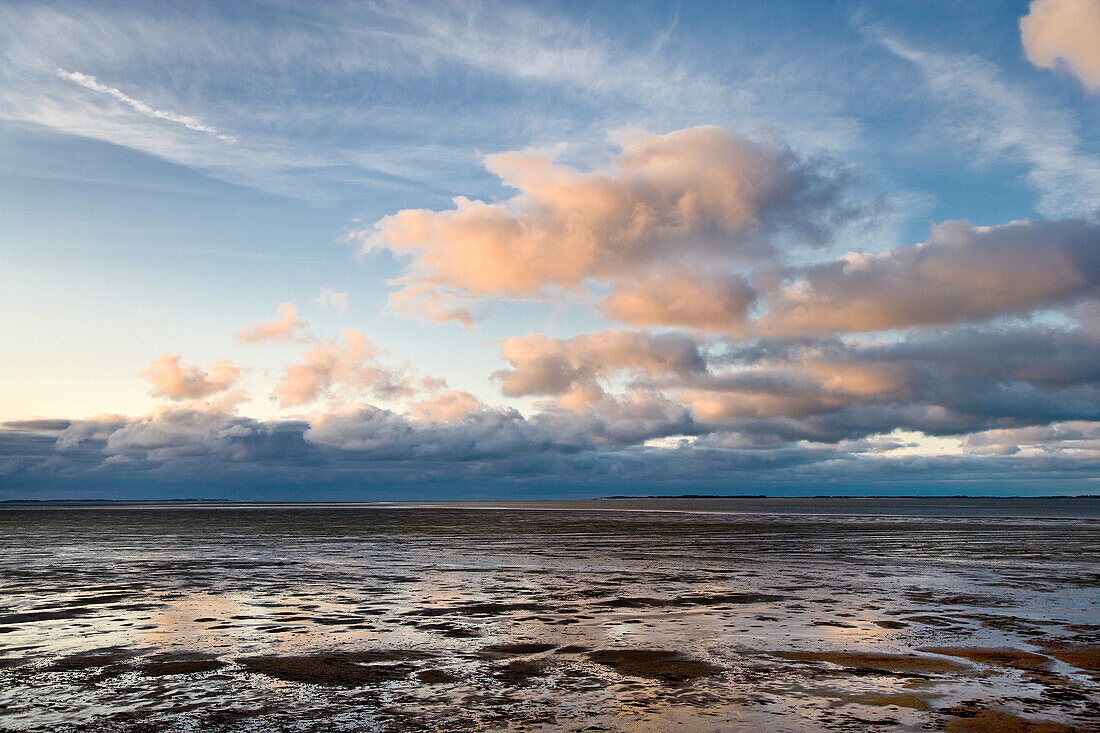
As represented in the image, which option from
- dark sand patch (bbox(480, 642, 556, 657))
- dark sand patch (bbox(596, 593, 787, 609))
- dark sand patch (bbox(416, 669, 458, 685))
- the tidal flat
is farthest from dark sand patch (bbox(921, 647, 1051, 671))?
dark sand patch (bbox(416, 669, 458, 685))

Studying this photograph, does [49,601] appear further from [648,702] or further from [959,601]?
[959,601]

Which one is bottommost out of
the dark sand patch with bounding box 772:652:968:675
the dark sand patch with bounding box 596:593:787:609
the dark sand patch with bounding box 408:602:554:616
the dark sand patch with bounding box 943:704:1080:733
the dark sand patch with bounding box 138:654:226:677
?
the dark sand patch with bounding box 596:593:787:609

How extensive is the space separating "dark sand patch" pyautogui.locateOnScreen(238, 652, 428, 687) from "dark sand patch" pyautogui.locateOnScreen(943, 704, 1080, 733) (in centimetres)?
767

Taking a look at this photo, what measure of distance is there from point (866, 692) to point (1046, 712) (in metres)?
2.16

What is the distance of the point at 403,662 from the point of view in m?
13.4

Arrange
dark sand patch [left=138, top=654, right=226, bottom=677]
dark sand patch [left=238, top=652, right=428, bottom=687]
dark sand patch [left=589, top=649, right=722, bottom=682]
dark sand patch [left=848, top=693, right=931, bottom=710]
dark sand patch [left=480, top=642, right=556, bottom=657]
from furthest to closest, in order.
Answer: dark sand patch [left=480, top=642, right=556, bottom=657]
dark sand patch [left=138, top=654, right=226, bottom=677]
dark sand patch [left=589, top=649, right=722, bottom=682]
dark sand patch [left=238, top=652, right=428, bottom=687]
dark sand patch [left=848, top=693, right=931, bottom=710]

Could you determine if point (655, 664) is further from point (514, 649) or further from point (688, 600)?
point (688, 600)

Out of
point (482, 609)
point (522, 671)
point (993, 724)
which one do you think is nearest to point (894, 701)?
point (993, 724)

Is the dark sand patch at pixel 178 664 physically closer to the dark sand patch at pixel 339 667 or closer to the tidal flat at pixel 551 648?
the tidal flat at pixel 551 648

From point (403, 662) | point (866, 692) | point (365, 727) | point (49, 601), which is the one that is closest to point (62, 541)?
point (49, 601)

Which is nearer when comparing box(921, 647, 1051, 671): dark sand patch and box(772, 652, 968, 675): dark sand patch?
box(772, 652, 968, 675): dark sand patch

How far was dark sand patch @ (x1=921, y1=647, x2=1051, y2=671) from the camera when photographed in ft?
42.8

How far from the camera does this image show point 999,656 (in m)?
13.7

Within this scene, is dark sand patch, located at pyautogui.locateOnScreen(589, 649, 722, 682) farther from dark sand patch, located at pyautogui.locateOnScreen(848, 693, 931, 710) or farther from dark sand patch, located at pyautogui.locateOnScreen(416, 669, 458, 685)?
dark sand patch, located at pyautogui.locateOnScreen(416, 669, 458, 685)
